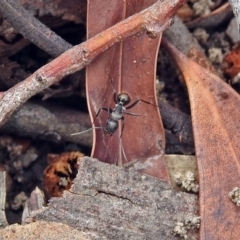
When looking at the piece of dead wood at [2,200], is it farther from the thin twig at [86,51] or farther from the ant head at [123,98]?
the ant head at [123,98]

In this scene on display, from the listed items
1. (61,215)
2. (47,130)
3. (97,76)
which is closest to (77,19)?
(97,76)

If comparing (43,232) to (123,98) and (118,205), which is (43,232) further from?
(123,98)

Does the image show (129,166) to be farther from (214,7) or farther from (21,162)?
(214,7)

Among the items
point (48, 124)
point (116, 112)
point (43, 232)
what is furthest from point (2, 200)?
point (116, 112)

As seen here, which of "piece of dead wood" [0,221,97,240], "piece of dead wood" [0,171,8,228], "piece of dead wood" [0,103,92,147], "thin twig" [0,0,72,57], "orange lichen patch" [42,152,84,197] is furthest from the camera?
"piece of dead wood" [0,103,92,147]

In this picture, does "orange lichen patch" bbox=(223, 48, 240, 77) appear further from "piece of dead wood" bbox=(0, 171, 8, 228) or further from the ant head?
"piece of dead wood" bbox=(0, 171, 8, 228)

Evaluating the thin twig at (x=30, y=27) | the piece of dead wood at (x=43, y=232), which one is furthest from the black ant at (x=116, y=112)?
the piece of dead wood at (x=43, y=232)

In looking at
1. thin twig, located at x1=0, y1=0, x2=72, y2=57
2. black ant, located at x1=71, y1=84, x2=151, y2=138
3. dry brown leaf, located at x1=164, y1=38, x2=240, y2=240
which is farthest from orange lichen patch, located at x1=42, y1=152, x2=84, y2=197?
dry brown leaf, located at x1=164, y1=38, x2=240, y2=240
